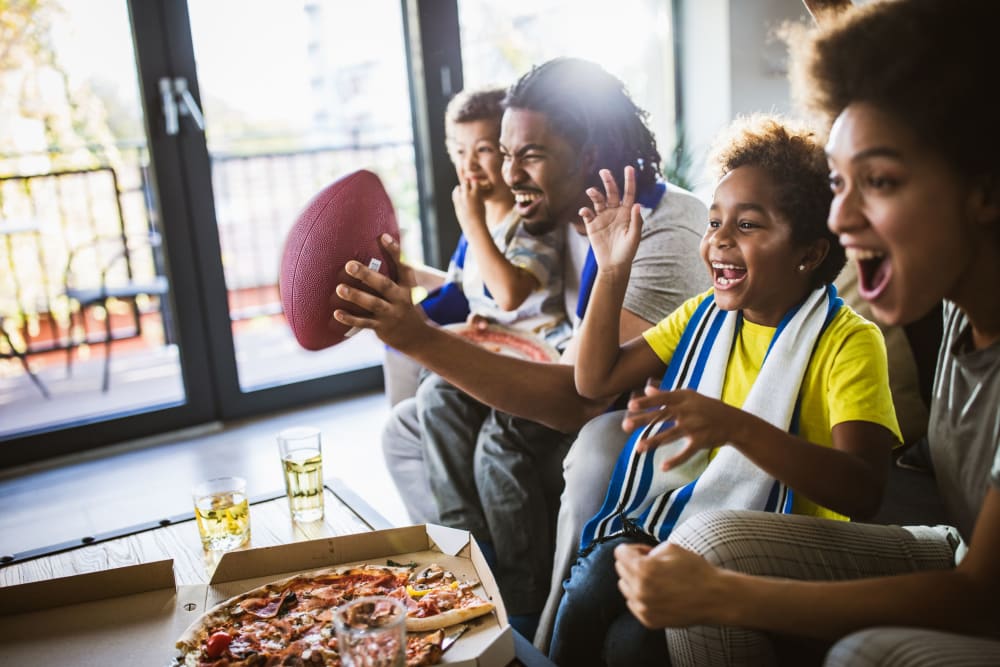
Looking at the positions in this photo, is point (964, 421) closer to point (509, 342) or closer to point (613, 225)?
point (613, 225)

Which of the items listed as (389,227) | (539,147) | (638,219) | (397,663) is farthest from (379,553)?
(539,147)

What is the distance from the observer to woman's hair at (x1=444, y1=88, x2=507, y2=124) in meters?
2.21

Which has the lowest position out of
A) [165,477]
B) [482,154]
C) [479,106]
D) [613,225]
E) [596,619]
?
[165,477]

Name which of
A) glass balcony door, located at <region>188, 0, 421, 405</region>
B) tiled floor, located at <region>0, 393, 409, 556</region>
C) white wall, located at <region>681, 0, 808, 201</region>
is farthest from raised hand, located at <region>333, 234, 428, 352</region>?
white wall, located at <region>681, 0, 808, 201</region>

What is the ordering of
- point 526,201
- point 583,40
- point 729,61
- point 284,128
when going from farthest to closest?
point 284,128 < point 583,40 < point 729,61 < point 526,201

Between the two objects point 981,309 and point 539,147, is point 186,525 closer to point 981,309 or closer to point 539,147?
point 539,147

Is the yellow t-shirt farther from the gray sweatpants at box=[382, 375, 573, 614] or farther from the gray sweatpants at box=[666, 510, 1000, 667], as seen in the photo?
the gray sweatpants at box=[382, 375, 573, 614]

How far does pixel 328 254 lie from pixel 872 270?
2.77 ft

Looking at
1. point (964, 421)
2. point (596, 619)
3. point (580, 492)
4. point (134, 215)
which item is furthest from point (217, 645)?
point (134, 215)

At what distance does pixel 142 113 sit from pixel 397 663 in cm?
261

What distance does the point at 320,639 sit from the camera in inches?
44.5

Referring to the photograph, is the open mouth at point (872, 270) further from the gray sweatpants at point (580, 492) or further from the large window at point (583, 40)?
the large window at point (583, 40)

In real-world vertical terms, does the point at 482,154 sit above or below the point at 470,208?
above

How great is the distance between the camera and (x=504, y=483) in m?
1.83
